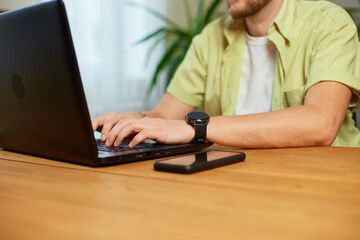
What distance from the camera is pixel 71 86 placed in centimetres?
67

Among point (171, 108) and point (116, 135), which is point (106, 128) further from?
point (171, 108)

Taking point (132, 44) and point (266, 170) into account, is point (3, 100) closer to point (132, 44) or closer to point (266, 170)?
point (266, 170)

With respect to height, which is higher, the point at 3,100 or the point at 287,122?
the point at 3,100

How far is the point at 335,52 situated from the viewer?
1.22m

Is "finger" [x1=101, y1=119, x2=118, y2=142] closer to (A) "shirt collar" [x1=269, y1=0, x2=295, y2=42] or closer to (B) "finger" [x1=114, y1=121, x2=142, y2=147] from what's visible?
(B) "finger" [x1=114, y1=121, x2=142, y2=147]

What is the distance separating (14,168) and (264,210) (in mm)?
488

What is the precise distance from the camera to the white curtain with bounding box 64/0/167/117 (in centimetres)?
242

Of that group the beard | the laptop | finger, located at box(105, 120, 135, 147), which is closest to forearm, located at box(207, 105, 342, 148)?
the laptop

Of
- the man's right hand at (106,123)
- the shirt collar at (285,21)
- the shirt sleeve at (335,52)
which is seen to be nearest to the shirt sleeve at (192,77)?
the shirt collar at (285,21)

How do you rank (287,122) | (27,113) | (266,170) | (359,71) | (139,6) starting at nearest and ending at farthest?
(266,170)
(27,113)
(287,122)
(359,71)
(139,6)

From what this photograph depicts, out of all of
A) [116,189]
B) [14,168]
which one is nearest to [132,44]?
[14,168]

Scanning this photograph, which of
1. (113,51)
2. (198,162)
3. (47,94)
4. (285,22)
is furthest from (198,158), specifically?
(113,51)

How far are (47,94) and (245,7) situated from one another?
931 mm

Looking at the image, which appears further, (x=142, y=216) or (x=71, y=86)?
(x=71, y=86)
